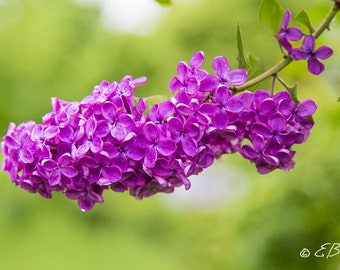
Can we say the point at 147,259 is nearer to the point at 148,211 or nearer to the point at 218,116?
the point at 148,211

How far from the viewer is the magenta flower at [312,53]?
0.89 m

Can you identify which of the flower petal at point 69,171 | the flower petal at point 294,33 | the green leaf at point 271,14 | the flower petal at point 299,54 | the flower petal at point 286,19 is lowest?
the flower petal at point 69,171

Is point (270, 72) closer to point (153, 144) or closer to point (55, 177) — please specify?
point (153, 144)

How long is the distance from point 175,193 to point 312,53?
20.8 feet

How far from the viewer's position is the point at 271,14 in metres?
0.92

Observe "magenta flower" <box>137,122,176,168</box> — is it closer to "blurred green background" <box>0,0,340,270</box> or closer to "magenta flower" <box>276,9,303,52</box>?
"magenta flower" <box>276,9,303,52</box>

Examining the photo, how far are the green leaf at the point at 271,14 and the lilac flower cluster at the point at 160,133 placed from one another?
0.34 feet

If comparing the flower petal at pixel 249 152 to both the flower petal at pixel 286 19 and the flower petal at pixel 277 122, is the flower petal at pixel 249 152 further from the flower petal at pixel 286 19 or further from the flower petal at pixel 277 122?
the flower petal at pixel 286 19

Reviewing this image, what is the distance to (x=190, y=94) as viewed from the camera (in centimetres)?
86

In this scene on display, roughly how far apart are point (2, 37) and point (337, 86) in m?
5.00
